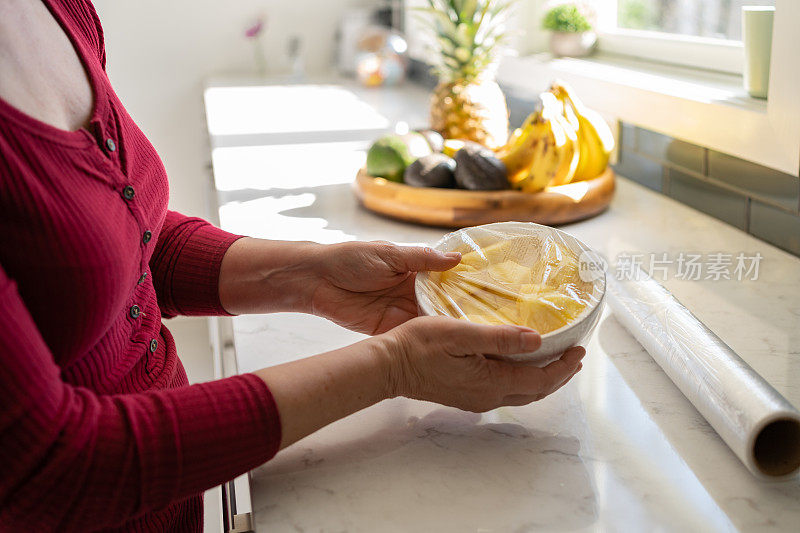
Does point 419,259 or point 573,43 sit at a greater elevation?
point 573,43

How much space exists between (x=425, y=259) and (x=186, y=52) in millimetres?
2548

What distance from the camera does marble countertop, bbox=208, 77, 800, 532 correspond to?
1.92ft

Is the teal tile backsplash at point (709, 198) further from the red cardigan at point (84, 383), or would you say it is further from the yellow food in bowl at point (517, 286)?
the red cardigan at point (84, 383)

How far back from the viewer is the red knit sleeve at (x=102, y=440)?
50 cm

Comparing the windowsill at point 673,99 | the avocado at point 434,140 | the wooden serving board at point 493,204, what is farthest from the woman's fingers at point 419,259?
the avocado at point 434,140

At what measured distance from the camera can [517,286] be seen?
30.1 inches

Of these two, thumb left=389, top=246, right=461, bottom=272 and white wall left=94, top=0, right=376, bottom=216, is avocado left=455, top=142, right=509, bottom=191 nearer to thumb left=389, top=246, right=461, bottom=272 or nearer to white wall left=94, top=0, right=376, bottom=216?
thumb left=389, top=246, right=461, bottom=272

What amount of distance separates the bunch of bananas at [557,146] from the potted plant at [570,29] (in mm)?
682

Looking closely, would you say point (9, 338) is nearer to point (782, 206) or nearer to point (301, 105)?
point (782, 206)

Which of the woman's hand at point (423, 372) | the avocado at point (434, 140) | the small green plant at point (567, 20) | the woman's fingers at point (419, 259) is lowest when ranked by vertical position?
the woman's hand at point (423, 372)

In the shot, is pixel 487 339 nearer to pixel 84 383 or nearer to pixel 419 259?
pixel 419 259

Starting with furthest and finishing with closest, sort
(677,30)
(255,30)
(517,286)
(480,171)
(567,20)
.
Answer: (255,30), (567,20), (677,30), (480,171), (517,286)

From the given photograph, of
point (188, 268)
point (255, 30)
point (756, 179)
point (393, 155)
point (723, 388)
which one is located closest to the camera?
point (723, 388)

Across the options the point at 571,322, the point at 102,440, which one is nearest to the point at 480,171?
the point at 571,322
